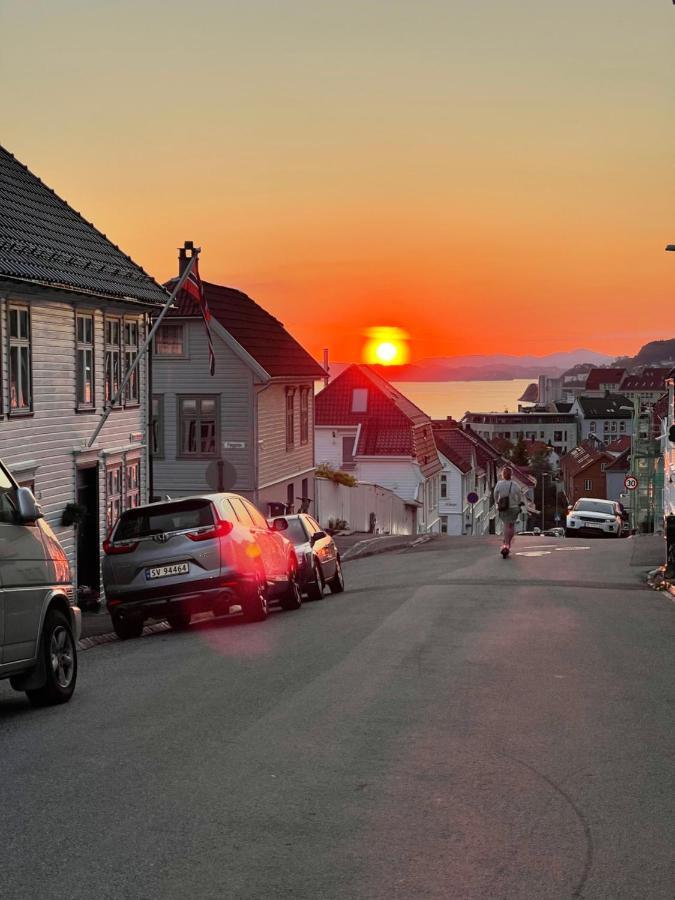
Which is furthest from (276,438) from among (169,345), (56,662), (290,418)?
(56,662)

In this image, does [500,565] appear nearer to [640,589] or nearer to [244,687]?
[640,589]

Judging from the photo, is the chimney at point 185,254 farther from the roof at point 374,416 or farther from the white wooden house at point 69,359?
the roof at point 374,416

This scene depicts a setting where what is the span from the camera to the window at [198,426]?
40.5 metres

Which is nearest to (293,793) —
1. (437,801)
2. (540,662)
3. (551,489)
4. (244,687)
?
(437,801)

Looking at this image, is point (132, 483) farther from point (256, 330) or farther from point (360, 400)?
point (360, 400)

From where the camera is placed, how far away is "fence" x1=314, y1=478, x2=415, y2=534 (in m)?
49.8

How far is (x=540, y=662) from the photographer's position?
11953 mm

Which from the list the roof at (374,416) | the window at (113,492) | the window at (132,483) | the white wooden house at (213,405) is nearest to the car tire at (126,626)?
the window at (113,492)

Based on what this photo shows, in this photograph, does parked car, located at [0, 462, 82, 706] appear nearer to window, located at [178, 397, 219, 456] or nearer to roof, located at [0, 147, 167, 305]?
roof, located at [0, 147, 167, 305]

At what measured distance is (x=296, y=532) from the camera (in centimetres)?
2238

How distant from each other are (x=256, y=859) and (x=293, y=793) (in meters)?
1.20

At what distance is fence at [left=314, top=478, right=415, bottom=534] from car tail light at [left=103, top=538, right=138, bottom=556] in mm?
31956

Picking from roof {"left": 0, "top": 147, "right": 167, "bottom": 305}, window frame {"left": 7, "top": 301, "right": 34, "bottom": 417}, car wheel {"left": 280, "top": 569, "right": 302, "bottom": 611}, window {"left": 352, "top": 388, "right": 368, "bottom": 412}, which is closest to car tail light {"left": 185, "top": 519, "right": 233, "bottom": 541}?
car wheel {"left": 280, "top": 569, "right": 302, "bottom": 611}

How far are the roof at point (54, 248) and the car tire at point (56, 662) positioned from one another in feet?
30.4
